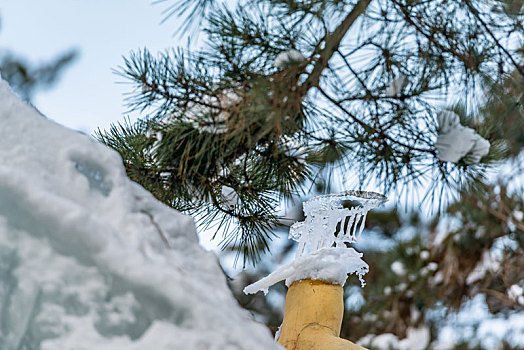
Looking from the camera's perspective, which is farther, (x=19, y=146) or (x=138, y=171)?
(x=138, y=171)

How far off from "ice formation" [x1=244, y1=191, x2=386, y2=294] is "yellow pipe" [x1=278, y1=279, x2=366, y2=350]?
0.01 m

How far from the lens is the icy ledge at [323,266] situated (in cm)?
54

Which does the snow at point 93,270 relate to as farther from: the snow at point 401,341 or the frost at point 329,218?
the snow at point 401,341

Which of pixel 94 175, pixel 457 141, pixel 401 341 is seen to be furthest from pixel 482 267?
pixel 94 175

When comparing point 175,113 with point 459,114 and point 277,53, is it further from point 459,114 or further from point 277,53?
point 459,114

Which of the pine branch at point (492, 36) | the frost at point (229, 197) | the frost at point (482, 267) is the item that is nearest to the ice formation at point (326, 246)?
the frost at point (229, 197)

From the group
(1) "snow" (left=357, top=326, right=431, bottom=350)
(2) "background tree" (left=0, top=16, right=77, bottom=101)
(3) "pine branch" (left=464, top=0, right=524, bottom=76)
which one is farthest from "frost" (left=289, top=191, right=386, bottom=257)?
(2) "background tree" (left=0, top=16, right=77, bottom=101)

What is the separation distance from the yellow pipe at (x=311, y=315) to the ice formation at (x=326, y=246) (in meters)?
0.01

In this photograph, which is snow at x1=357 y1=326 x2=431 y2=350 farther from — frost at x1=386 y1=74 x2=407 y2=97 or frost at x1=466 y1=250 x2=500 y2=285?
frost at x1=386 y1=74 x2=407 y2=97

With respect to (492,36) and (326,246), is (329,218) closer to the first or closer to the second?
(326,246)

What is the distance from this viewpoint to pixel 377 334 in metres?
2.79

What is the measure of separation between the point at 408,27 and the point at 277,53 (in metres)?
0.26

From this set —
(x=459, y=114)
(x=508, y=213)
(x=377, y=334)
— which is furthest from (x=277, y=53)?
(x=377, y=334)

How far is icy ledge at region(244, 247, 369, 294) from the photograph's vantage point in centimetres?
54
